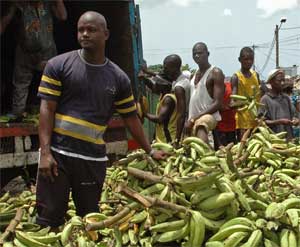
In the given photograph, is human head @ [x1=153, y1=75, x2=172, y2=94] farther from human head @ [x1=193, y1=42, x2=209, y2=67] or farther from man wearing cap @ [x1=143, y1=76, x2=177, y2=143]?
human head @ [x1=193, y1=42, x2=209, y2=67]

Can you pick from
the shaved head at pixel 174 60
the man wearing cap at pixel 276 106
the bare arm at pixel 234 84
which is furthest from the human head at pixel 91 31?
the bare arm at pixel 234 84

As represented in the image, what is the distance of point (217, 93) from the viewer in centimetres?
512

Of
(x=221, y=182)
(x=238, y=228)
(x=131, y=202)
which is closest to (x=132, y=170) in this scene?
(x=131, y=202)

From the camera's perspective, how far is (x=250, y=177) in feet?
9.86

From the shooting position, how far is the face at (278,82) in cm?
562

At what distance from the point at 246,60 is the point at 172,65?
1049 mm

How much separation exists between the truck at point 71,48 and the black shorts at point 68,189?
5.75ft

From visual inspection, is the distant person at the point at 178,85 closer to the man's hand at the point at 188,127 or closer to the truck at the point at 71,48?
the man's hand at the point at 188,127

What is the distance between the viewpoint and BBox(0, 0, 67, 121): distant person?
5.28m

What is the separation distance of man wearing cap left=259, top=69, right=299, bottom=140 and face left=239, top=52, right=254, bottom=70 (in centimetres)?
48

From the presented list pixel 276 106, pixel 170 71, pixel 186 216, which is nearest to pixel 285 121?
pixel 276 106

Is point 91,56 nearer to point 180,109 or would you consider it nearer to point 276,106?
point 180,109

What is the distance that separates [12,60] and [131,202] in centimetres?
423

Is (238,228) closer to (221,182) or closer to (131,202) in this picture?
(221,182)
